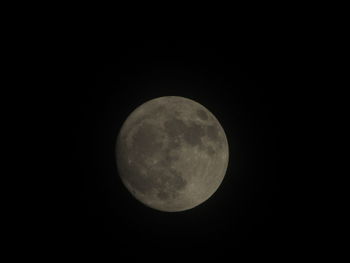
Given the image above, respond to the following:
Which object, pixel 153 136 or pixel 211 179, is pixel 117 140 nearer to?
pixel 153 136

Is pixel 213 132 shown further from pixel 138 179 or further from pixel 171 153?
pixel 138 179

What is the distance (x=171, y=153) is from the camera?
437 centimetres

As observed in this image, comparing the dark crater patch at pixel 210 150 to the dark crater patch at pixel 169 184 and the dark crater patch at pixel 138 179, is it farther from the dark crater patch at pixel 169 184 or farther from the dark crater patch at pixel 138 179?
the dark crater patch at pixel 138 179

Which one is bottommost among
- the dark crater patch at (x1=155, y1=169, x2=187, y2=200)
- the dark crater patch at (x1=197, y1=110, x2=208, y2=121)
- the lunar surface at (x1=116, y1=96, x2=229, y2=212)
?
the dark crater patch at (x1=155, y1=169, x2=187, y2=200)

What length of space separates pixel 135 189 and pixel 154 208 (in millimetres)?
511

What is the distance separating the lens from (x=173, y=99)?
509cm

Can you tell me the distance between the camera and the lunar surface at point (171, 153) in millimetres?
4422

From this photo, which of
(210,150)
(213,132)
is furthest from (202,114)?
(210,150)

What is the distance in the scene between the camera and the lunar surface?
14.5 ft

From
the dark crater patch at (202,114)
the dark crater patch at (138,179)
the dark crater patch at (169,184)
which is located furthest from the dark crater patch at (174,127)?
the dark crater patch at (138,179)

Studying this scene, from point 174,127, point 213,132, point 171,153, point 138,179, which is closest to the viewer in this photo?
point 171,153

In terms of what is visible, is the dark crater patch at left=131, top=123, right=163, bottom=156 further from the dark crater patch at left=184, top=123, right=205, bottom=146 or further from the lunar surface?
the dark crater patch at left=184, top=123, right=205, bottom=146

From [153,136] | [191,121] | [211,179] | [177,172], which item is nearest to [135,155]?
[153,136]

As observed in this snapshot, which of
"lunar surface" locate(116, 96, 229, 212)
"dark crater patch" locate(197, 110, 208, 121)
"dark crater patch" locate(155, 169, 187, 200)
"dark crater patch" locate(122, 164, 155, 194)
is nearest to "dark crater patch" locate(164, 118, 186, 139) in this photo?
"lunar surface" locate(116, 96, 229, 212)
